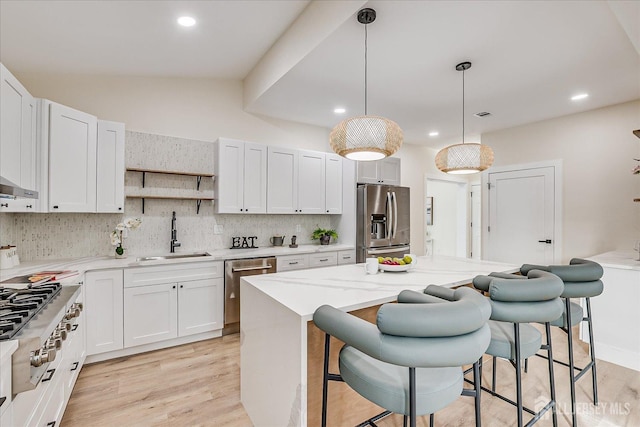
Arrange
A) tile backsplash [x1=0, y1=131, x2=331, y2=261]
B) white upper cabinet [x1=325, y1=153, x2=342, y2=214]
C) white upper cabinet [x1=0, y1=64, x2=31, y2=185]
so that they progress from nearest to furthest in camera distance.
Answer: white upper cabinet [x1=0, y1=64, x2=31, y2=185], tile backsplash [x1=0, y1=131, x2=331, y2=261], white upper cabinet [x1=325, y1=153, x2=342, y2=214]

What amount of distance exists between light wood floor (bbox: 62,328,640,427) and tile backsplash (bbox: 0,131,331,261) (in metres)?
1.20

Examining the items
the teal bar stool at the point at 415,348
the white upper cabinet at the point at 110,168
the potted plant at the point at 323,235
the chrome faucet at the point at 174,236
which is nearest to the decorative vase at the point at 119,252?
the white upper cabinet at the point at 110,168

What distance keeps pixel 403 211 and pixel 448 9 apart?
304cm

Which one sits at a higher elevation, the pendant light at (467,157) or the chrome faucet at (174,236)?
the pendant light at (467,157)

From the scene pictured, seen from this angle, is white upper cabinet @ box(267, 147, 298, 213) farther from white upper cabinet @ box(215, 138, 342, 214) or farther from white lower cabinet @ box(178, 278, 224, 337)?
white lower cabinet @ box(178, 278, 224, 337)

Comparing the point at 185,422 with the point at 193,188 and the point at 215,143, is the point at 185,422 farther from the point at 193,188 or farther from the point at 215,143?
the point at 215,143

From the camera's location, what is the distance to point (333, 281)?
206 cm

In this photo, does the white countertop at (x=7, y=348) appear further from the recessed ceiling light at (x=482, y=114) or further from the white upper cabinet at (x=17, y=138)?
the recessed ceiling light at (x=482, y=114)

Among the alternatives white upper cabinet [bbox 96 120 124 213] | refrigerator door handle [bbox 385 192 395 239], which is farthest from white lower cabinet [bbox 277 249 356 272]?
white upper cabinet [bbox 96 120 124 213]

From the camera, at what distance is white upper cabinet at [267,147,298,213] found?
3906mm

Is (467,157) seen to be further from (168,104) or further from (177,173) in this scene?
(168,104)

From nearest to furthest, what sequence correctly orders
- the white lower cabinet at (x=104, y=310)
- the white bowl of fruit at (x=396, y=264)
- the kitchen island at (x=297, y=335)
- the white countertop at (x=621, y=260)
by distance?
the kitchen island at (x=297, y=335)
the white bowl of fruit at (x=396, y=264)
the white lower cabinet at (x=104, y=310)
the white countertop at (x=621, y=260)

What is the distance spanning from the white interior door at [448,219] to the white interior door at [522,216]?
1.71 meters

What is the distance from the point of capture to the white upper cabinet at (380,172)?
4.58m
